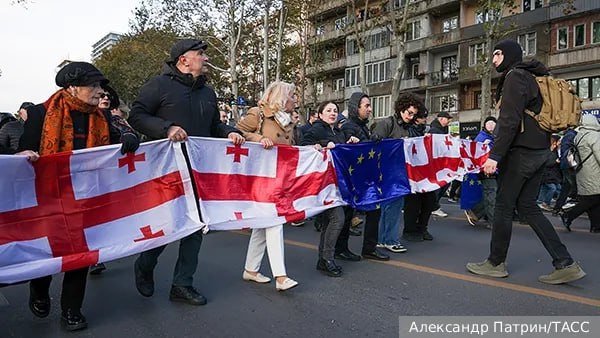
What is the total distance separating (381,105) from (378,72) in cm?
284

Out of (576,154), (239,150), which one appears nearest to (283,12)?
(576,154)

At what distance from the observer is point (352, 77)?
153ft

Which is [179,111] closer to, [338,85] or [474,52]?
[474,52]

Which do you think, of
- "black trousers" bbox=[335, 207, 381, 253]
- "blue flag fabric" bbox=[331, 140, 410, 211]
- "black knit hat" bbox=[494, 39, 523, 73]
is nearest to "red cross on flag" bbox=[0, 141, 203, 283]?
"blue flag fabric" bbox=[331, 140, 410, 211]

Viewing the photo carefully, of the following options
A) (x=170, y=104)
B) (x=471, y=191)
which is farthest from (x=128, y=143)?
(x=471, y=191)

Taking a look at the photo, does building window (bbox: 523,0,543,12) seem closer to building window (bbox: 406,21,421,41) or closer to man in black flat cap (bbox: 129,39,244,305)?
building window (bbox: 406,21,421,41)

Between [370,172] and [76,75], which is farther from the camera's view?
[370,172]

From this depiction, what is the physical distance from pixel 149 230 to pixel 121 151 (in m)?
0.65

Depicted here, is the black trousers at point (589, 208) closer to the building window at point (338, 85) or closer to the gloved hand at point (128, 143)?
the gloved hand at point (128, 143)

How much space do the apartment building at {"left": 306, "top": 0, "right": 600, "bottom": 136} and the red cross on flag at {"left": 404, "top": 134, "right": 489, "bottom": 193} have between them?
18835mm

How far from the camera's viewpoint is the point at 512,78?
4.54 meters

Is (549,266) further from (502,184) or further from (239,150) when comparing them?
(239,150)

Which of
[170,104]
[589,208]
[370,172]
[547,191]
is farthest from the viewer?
[547,191]

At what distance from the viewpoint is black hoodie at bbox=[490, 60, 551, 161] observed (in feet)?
14.8
